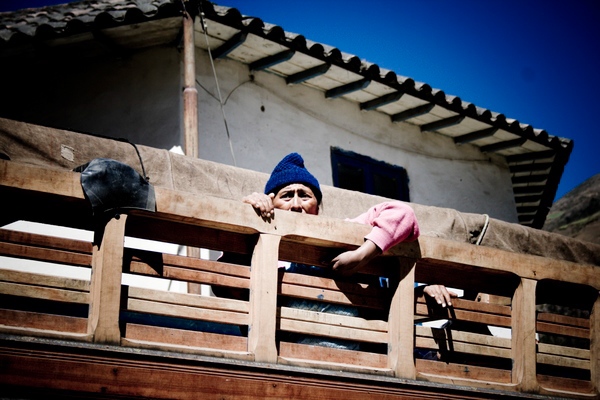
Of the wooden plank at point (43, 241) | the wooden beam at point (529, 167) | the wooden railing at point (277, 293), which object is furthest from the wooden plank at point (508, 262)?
the wooden beam at point (529, 167)

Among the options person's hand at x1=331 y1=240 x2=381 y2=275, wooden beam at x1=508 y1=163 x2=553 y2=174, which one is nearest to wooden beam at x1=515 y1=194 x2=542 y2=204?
wooden beam at x1=508 y1=163 x2=553 y2=174

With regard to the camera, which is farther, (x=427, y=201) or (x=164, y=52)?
(x=427, y=201)

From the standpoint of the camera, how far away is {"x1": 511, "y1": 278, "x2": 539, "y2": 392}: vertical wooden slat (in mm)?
4766

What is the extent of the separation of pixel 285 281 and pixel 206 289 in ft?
9.69

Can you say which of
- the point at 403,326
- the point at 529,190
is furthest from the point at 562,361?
the point at 529,190

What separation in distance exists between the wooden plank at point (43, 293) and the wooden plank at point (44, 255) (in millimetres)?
148

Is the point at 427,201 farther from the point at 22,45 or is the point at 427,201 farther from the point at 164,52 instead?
the point at 22,45

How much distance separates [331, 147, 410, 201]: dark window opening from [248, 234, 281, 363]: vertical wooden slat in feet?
14.5

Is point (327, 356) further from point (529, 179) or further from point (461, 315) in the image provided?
point (529, 179)

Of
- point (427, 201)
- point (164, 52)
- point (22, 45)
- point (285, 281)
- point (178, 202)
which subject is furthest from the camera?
point (427, 201)

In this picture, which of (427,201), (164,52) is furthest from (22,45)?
(427,201)

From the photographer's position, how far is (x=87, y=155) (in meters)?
4.24

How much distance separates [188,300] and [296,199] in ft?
4.26

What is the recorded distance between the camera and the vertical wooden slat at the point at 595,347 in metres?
5.11
